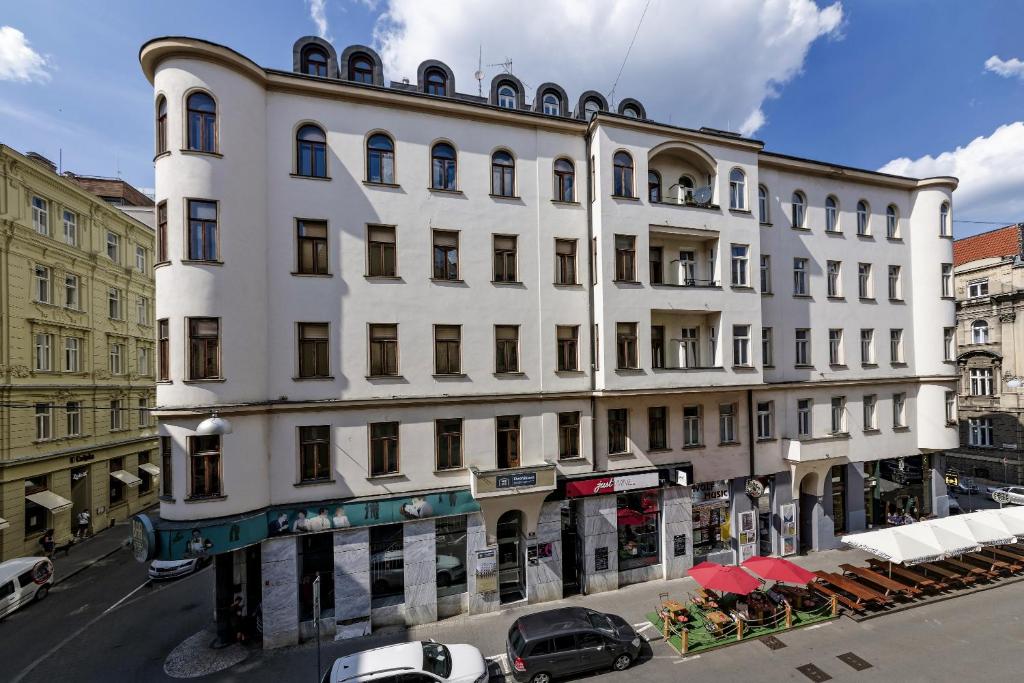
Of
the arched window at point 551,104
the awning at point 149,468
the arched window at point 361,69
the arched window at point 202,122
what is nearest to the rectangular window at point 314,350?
the arched window at point 202,122

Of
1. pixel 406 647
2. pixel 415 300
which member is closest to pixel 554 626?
pixel 406 647

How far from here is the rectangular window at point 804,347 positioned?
75.2 ft

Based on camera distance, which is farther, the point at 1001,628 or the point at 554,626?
the point at 1001,628

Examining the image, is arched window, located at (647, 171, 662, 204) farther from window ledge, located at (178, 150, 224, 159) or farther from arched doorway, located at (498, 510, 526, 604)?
window ledge, located at (178, 150, 224, 159)

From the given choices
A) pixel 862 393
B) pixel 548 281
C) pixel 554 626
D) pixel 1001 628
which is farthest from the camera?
pixel 862 393

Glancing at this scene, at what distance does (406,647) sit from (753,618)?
11.4m

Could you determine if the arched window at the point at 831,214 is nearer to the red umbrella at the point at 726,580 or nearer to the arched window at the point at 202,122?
A: the red umbrella at the point at 726,580

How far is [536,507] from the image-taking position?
17234 mm

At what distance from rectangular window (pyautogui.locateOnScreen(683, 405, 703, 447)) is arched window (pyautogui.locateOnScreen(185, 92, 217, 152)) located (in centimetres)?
1987

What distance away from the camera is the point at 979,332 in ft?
119

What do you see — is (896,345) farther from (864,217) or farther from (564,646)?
(564,646)

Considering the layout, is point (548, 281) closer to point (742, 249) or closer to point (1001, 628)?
point (742, 249)

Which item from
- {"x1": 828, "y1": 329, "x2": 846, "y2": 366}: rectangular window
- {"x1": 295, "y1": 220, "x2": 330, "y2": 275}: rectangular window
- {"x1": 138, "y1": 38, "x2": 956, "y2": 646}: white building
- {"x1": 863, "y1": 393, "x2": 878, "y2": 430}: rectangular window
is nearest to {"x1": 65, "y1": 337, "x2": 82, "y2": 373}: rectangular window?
{"x1": 138, "y1": 38, "x2": 956, "y2": 646}: white building

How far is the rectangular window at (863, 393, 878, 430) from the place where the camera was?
24.2 meters
